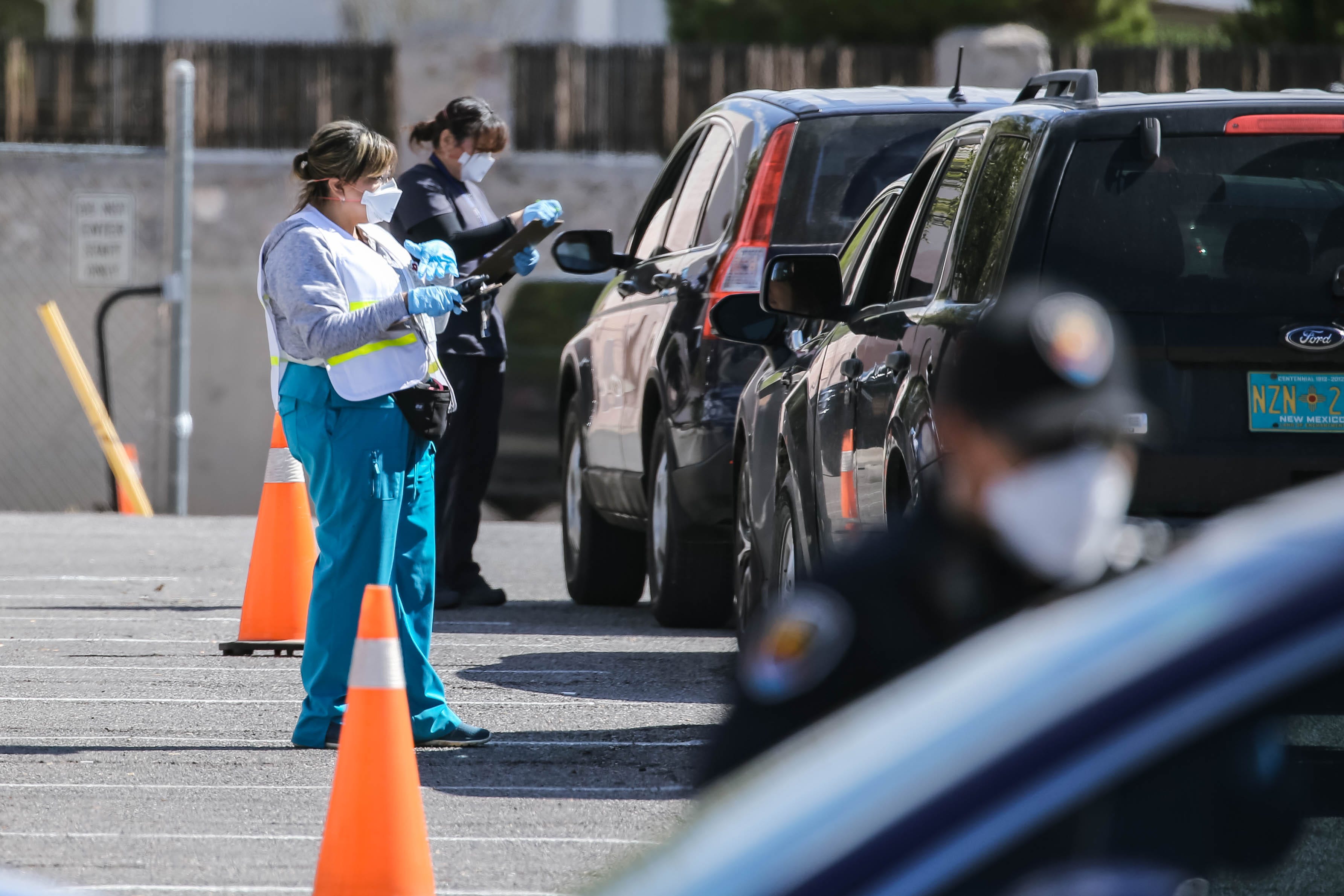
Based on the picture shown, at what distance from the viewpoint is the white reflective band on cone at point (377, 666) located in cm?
475

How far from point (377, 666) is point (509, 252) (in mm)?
3798

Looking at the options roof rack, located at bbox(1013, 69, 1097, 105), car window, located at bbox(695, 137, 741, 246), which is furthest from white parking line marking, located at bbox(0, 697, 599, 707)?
roof rack, located at bbox(1013, 69, 1097, 105)

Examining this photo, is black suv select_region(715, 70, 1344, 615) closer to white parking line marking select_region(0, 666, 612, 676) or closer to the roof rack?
the roof rack

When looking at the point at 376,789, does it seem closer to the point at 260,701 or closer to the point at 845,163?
the point at 260,701

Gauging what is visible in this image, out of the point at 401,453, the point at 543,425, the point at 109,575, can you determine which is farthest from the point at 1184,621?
the point at 543,425

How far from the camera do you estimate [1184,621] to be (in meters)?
1.71

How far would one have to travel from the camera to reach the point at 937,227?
593 centimetres

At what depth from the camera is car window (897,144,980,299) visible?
5.77 meters

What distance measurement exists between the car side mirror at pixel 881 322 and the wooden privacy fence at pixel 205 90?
13.3 metres

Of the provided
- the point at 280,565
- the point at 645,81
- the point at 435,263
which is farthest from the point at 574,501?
the point at 645,81

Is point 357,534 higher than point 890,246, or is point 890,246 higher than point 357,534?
point 890,246

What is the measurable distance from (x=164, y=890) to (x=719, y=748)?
7.45 ft

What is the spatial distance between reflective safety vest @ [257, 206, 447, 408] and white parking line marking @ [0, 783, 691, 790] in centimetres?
107

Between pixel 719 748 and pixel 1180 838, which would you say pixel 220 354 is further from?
pixel 1180 838
